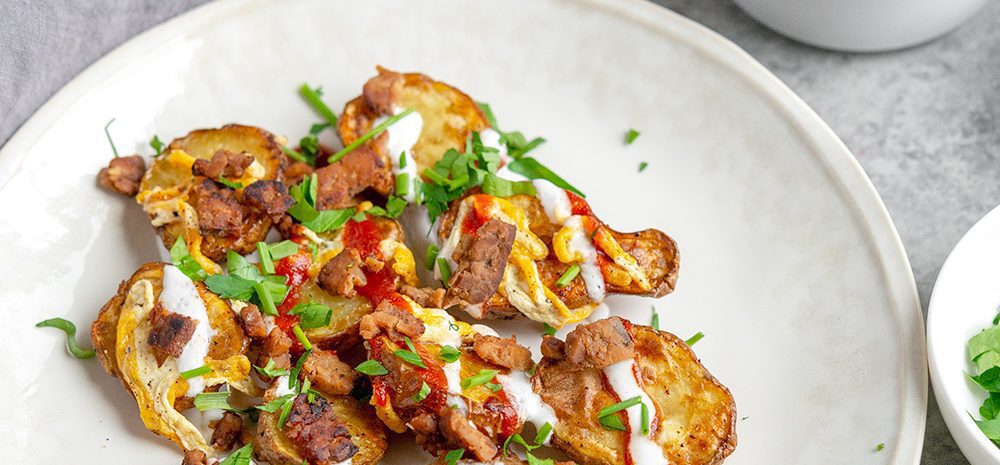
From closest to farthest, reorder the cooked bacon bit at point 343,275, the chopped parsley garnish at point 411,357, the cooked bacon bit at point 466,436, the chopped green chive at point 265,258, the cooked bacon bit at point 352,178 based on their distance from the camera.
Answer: the cooked bacon bit at point 466,436, the chopped parsley garnish at point 411,357, the cooked bacon bit at point 343,275, the chopped green chive at point 265,258, the cooked bacon bit at point 352,178

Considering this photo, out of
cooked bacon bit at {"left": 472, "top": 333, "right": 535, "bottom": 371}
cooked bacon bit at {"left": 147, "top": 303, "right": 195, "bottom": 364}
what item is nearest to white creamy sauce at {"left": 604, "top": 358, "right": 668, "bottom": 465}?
cooked bacon bit at {"left": 472, "top": 333, "right": 535, "bottom": 371}

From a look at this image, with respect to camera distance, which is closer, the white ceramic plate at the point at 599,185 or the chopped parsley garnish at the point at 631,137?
the white ceramic plate at the point at 599,185

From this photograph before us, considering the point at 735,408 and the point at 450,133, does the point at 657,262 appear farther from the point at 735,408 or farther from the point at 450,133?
the point at 450,133

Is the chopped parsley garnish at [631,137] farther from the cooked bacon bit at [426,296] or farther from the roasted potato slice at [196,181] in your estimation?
the roasted potato slice at [196,181]

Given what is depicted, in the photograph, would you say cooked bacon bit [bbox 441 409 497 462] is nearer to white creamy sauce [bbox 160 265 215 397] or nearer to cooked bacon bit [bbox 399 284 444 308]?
cooked bacon bit [bbox 399 284 444 308]

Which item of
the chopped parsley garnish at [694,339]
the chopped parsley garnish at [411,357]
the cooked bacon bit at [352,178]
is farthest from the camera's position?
the cooked bacon bit at [352,178]

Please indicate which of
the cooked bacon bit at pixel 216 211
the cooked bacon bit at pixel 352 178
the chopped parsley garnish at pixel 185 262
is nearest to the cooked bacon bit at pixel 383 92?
the cooked bacon bit at pixel 352 178

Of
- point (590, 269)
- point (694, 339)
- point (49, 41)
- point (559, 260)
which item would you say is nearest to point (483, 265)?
point (559, 260)
